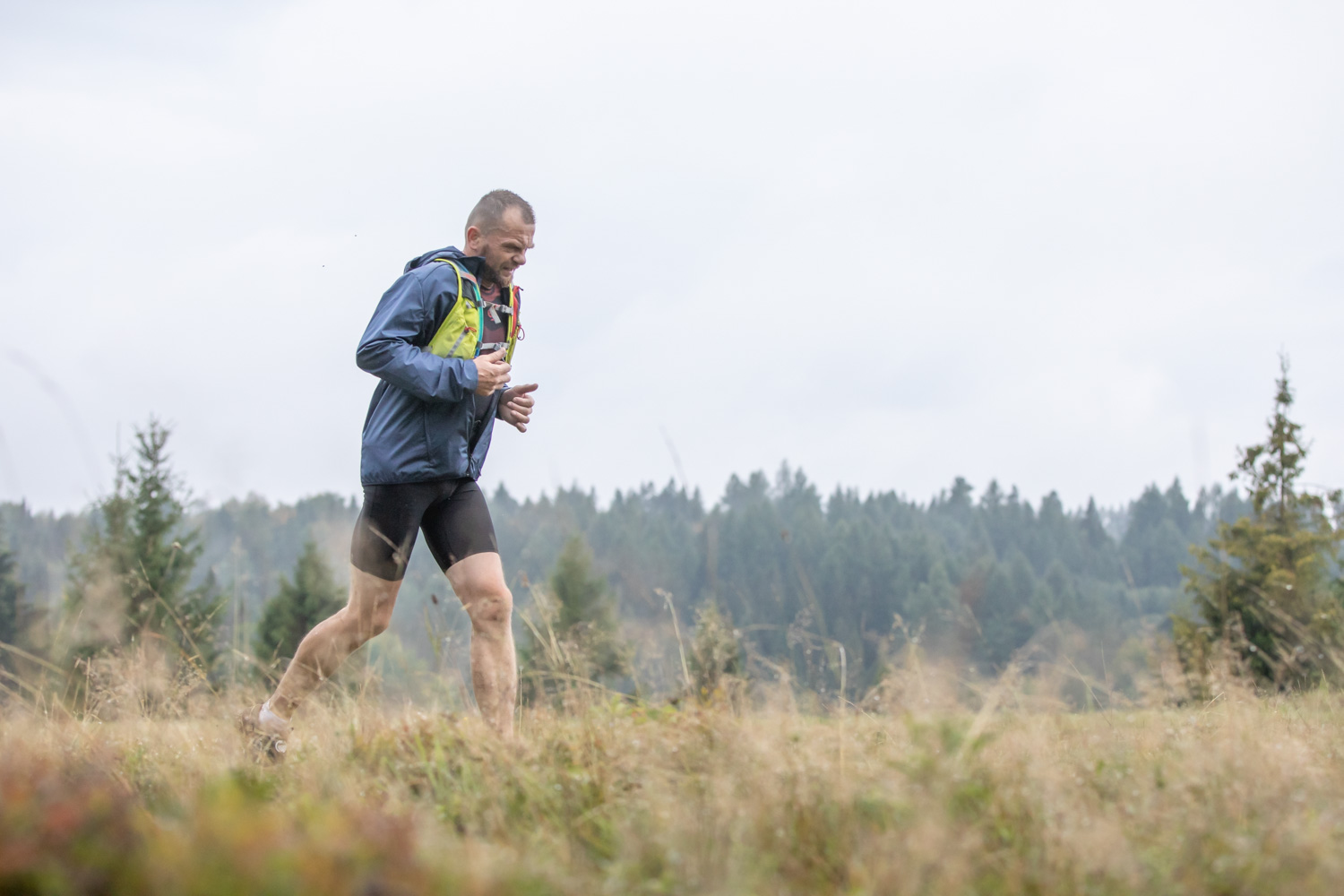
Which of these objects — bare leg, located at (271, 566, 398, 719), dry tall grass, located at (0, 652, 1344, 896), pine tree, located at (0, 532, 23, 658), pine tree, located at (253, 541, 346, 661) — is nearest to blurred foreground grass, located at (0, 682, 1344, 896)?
dry tall grass, located at (0, 652, 1344, 896)

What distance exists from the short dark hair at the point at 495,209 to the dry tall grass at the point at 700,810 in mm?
1909

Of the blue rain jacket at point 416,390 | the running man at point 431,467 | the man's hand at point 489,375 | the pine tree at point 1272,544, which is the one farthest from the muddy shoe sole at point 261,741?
the pine tree at point 1272,544

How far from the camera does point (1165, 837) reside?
7.54 feet

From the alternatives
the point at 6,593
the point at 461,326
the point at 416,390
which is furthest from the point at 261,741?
the point at 6,593

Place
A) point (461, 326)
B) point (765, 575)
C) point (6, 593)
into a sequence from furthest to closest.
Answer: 1. point (765, 575)
2. point (6, 593)
3. point (461, 326)

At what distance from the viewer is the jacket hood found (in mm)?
4160

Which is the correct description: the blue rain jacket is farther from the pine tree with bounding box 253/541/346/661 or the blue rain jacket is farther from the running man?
the pine tree with bounding box 253/541/346/661

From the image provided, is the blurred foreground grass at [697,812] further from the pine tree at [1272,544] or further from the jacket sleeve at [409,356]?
the pine tree at [1272,544]

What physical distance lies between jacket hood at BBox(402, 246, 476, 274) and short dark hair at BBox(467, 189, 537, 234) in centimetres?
14

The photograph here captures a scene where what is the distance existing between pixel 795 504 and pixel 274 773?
115057 mm

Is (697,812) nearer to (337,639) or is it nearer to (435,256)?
(337,639)

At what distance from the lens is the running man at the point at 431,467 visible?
3.87 meters

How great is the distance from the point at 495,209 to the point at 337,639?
182 centimetres

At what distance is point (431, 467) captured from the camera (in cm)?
396
